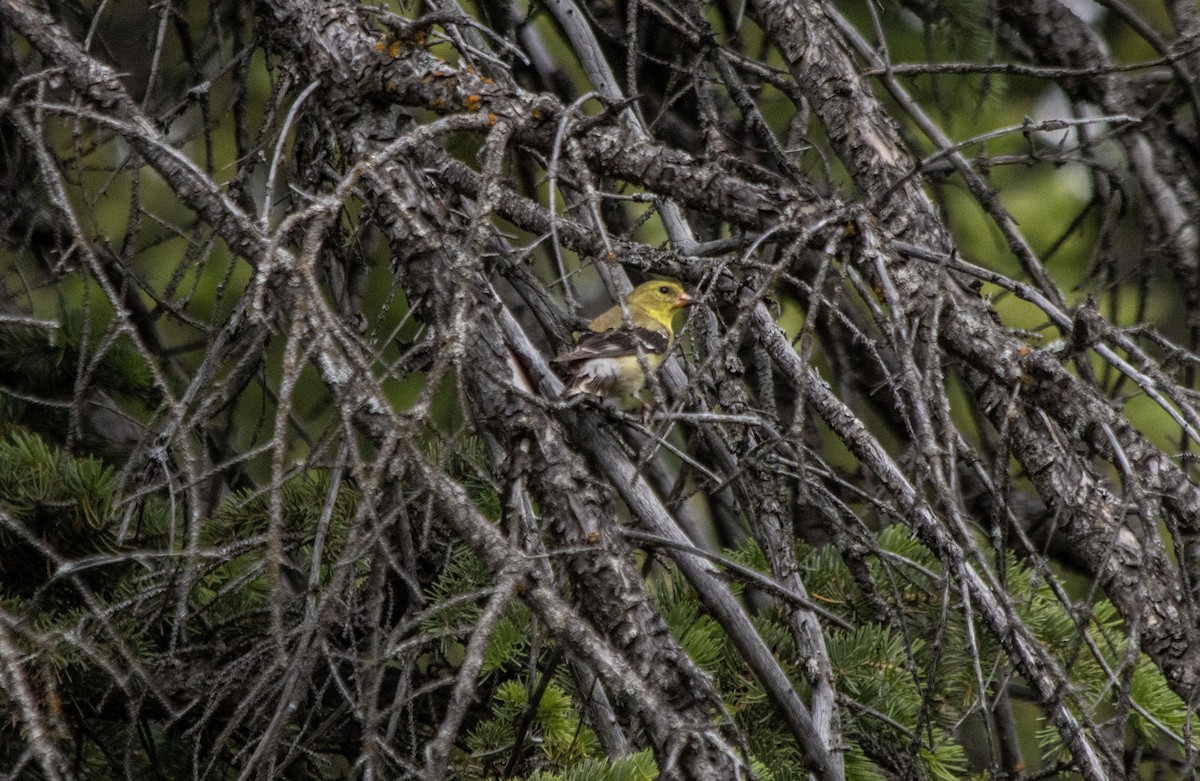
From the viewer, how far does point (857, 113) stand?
2.62 m

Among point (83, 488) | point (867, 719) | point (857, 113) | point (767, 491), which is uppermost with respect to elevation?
point (857, 113)

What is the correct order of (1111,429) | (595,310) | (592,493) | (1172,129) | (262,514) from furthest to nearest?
(595,310) → (1172,129) → (262,514) → (592,493) → (1111,429)

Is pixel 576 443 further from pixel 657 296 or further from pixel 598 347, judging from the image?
pixel 657 296

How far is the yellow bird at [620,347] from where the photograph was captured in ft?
11.1

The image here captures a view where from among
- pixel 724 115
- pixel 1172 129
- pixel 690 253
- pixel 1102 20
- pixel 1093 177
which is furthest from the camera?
pixel 1102 20

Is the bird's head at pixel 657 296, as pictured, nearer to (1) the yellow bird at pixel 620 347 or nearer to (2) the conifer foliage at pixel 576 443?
(1) the yellow bird at pixel 620 347

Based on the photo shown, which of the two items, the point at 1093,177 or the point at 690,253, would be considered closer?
the point at 690,253

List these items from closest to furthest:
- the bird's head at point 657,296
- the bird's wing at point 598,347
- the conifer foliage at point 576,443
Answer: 1. the conifer foliage at point 576,443
2. the bird's wing at point 598,347
3. the bird's head at point 657,296

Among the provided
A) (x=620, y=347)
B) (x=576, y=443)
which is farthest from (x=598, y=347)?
(x=576, y=443)

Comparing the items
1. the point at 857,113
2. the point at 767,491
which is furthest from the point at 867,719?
the point at 857,113

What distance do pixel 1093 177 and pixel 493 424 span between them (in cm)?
256

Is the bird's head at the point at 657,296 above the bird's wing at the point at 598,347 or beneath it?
beneath

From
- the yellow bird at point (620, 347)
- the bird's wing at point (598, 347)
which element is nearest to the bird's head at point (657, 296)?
the yellow bird at point (620, 347)

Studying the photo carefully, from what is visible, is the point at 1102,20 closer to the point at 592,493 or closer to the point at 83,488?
the point at 592,493
